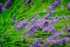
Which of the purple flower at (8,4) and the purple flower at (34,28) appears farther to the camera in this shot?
the purple flower at (8,4)

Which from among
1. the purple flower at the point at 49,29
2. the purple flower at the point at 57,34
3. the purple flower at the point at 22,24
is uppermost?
the purple flower at the point at 22,24

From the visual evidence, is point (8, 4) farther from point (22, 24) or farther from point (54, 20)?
point (54, 20)

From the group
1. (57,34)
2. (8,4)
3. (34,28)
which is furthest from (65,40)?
(8,4)

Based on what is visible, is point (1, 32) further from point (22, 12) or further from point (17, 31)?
point (22, 12)

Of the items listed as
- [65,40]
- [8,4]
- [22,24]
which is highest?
[8,4]

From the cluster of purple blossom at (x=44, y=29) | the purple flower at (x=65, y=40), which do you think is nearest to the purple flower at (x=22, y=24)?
the cluster of purple blossom at (x=44, y=29)

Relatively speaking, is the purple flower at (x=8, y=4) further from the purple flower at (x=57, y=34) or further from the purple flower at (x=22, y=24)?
the purple flower at (x=57, y=34)

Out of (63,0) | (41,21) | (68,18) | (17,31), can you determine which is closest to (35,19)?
(41,21)

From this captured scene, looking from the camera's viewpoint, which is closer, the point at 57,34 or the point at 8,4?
the point at 57,34

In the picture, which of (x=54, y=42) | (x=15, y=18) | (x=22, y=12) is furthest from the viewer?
(x=22, y=12)

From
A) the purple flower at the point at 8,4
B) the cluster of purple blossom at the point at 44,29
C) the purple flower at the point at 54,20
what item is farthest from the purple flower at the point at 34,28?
the purple flower at the point at 8,4

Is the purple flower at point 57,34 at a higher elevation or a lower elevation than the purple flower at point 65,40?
higher
